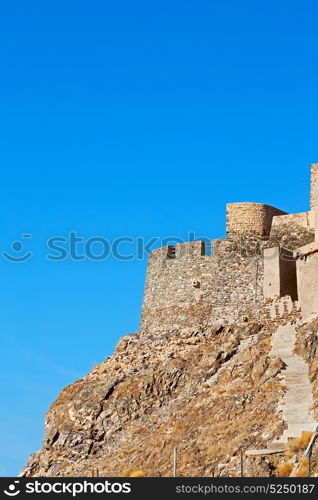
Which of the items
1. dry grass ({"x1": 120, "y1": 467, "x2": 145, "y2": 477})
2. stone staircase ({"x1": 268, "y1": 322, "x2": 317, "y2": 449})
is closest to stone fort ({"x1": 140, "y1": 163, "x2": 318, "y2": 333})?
stone staircase ({"x1": 268, "y1": 322, "x2": 317, "y2": 449})

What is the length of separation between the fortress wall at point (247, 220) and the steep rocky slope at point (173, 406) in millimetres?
4935

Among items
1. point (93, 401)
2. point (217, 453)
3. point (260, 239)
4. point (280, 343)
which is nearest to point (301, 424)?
point (217, 453)

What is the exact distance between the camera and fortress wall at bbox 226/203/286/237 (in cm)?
4256

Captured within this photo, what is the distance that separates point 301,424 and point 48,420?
486 inches

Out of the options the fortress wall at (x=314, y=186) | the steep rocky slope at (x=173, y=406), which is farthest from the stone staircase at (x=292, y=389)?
the fortress wall at (x=314, y=186)

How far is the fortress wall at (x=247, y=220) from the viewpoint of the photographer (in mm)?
A: 42562

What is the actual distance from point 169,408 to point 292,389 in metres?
5.25

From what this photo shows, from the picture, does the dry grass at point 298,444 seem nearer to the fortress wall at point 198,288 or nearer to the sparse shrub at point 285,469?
the sparse shrub at point 285,469

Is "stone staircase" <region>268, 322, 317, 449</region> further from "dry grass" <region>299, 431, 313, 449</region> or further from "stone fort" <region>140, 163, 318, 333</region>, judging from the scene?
"stone fort" <region>140, 163, 318, 333</region>

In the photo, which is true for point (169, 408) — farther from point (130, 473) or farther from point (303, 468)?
point (303, 468)
